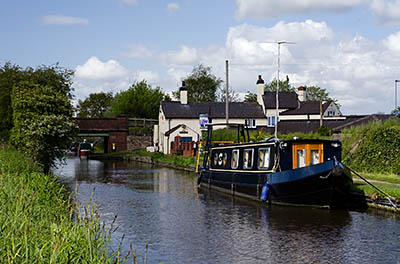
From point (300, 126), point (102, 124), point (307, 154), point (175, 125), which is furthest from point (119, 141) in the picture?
point (307, 154)

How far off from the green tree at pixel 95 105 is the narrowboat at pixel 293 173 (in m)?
78.9

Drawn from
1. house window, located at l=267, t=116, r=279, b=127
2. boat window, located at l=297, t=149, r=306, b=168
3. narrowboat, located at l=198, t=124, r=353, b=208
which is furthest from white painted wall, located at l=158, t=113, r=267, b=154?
boat window, located at l=297, t=149, r=306, b=168

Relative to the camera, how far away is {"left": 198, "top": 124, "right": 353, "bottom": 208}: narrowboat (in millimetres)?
18781

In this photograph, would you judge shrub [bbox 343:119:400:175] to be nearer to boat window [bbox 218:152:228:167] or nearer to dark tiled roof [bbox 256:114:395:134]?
boat window [bbox 218:152:228:167]

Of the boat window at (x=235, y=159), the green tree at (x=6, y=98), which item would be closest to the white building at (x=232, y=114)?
the green tree at (x=6, y=98)

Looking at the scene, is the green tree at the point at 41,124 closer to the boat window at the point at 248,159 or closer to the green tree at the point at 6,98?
the green tree at the point at 6,98

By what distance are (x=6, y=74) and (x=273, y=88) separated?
76704mm

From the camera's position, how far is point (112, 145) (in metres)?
62.0

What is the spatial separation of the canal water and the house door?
6.08ft

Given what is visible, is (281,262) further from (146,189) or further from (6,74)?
(6,74)

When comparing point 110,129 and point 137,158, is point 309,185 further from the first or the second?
point 110,129

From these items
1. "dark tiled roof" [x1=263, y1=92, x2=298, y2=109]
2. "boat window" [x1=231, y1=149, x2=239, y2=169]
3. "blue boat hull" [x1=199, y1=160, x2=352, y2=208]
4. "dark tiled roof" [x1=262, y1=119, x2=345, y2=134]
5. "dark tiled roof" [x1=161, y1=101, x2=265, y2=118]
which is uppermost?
"dark tiled roof" [x1=263, y1=92, x2=298, y2=109]

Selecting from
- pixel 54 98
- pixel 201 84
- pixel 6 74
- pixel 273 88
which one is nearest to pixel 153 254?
pixel 54 98

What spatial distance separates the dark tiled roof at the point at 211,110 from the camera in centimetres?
5813
